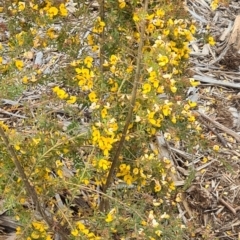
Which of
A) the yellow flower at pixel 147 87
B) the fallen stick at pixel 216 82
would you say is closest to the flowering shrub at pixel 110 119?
the yellow flower at pixel 147 87

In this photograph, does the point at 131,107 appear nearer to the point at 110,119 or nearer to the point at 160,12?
the point at 110,119

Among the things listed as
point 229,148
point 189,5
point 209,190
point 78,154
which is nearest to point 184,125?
point 78,154

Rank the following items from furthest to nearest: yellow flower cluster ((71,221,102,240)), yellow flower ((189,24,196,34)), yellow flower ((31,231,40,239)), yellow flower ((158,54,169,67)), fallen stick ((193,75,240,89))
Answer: fallen stick ((193,75,240,89)) < yellow flower ((189,24,196,34)) < yellow flower ((31,231,40,239)) < yellow flower cluster ((71,221,102,240)) < yellow flower ((158,54,169,67))

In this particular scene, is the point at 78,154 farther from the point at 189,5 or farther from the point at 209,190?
the point at 189,5

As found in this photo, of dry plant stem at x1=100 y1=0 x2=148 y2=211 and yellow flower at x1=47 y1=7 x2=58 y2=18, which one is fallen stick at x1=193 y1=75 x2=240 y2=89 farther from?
yellow flower at x1=47 y1=7 x2=58 y2=18

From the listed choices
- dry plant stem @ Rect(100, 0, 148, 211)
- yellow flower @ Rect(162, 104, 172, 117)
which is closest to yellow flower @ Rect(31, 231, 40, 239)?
dry plant stem @ Rect(100, 0, 148, 211)

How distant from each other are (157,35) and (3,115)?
1.66 m

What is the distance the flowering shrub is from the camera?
209 centimetres

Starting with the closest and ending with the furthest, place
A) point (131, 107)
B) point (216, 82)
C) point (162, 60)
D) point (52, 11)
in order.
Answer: point (162, 60) → point (131, 107) → point (52, 11) → point (216, 82)

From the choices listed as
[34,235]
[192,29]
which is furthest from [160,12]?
[34,235]

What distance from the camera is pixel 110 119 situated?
2.06 meters

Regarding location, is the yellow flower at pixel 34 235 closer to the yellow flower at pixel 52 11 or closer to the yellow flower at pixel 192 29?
the yellow flower at pixel 52 11

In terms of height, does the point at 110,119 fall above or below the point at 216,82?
above

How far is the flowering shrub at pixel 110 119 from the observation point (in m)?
2.09
